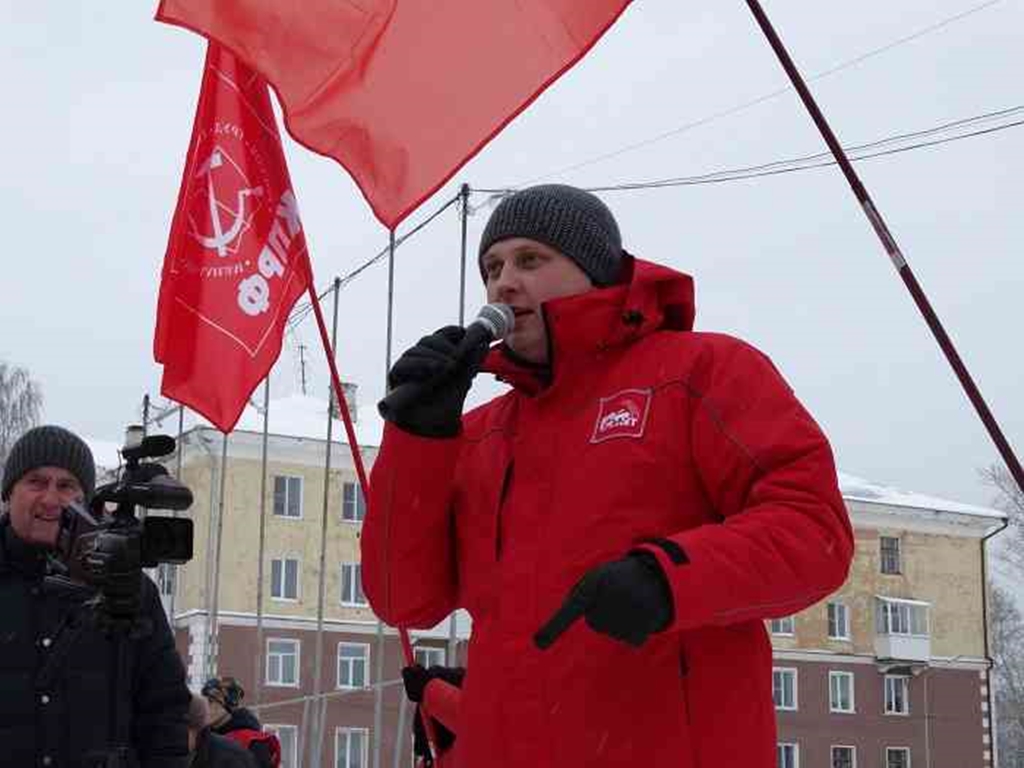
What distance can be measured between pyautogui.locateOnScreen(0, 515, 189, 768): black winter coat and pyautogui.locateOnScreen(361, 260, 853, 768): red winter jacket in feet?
3.87

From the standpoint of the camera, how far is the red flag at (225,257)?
18.1 ft

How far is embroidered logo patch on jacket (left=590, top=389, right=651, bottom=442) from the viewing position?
2443 mm

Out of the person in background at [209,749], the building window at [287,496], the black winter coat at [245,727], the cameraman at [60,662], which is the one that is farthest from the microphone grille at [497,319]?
the building window at [287,496]

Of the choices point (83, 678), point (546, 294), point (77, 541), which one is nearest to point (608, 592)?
point (546, 294)

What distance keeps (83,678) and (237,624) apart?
37.0m

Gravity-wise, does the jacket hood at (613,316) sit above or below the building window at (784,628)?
below

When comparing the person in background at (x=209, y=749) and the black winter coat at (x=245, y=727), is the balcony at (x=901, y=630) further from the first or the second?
the person in background at (x=209, y=749)

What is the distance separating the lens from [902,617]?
155ft

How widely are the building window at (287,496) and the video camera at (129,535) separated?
125 ft

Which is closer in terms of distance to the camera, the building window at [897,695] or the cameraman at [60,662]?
the cameraman at [60,662]

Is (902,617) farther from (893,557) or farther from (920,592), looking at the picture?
(893,557)

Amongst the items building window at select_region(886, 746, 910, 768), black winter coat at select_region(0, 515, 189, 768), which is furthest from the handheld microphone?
building window at select_region(886, 746, 910, 768)

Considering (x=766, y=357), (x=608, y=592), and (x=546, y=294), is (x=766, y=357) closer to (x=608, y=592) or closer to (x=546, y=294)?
(x=546, y=294)

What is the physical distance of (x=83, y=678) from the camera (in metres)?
3.67
